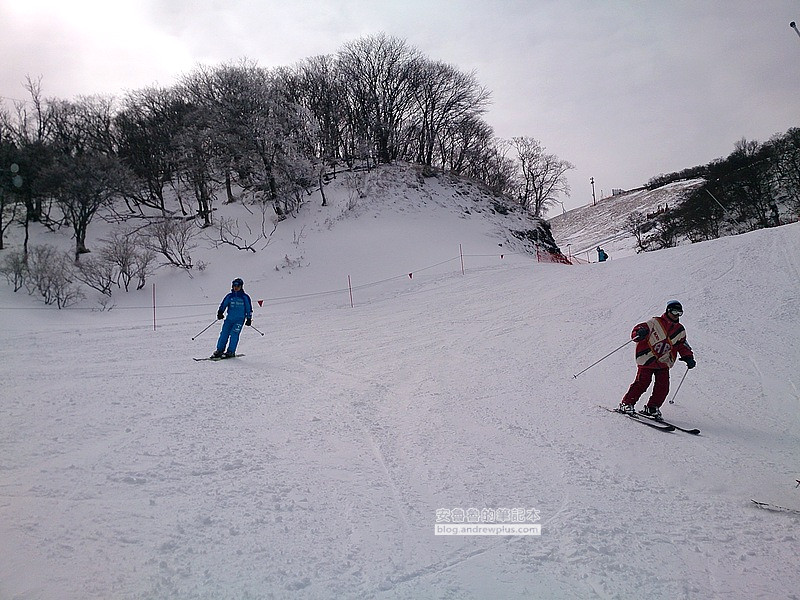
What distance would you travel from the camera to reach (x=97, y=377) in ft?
28.1

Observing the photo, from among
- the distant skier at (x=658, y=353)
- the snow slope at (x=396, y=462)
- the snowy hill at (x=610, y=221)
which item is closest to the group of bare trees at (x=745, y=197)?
the snowy hill at (x=610, y=221)

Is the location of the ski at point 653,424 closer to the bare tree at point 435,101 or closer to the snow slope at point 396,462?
the snow slope at point 396,462

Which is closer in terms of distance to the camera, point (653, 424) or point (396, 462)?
point (396, 462)

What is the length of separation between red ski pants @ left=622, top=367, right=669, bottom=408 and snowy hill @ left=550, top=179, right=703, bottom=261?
45.5 metres

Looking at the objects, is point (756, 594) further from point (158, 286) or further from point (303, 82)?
point (303, 82)

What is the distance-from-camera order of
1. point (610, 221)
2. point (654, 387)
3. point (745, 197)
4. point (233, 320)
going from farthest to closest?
point (610, 221) → point (745, 197) → point (233, 320) → point (654, 387)

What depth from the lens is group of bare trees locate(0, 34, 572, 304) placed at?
87.2ft

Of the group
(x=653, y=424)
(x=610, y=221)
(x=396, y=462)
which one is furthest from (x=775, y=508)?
(x=610, y=221)

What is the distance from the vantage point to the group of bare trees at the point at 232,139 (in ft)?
87.2

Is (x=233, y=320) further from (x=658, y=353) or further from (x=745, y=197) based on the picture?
(x=745, y=197)

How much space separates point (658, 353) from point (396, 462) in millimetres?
4179

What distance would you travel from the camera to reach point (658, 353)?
23.1ft

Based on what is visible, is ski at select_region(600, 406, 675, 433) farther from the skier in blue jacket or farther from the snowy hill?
the snowy hill

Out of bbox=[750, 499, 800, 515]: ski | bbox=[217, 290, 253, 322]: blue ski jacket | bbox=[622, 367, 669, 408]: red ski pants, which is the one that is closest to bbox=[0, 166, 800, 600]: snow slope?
bbox=[750, 499, 800, 515]: ski
